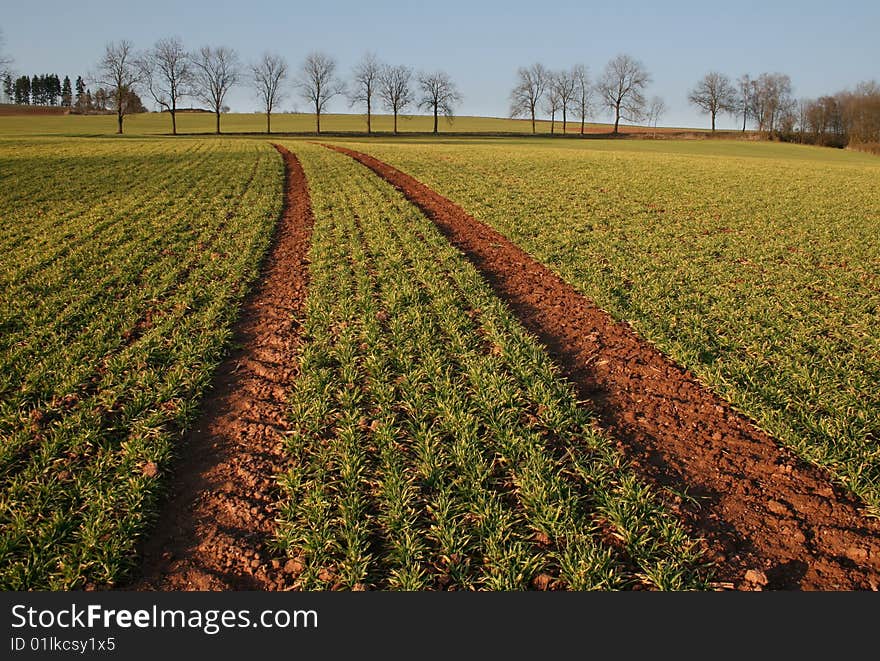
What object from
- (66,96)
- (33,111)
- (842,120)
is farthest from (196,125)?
(842,120)

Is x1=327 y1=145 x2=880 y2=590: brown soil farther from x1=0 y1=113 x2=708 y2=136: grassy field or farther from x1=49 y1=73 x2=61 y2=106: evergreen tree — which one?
x1=49 y1=73 x2=61 y2=106: evergreen tree

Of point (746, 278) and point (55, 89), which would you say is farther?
point (55, 89)

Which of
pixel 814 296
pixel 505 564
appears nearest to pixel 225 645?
pixel 505 564

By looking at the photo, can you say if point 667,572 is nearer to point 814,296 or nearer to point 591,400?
point 591,400

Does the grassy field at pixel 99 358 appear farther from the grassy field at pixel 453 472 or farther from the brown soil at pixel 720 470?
the brown soil at pixel 720 470

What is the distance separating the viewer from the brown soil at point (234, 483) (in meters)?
3.45

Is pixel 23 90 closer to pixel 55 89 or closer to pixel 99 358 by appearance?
pixel 55 89

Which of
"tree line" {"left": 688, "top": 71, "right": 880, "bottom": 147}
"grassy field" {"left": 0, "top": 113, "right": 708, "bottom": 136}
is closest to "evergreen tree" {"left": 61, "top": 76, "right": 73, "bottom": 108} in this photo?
"grassy field" {"left": 0, "top": 113, "right": 708, "bottom": 136}

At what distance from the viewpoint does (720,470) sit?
14.9ft

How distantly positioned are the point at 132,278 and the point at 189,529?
6.92 metres

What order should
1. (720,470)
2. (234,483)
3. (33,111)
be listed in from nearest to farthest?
(234,483)
(720,470)
(33,111)

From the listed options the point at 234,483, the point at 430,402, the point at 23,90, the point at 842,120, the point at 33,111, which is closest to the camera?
the point at 234,483

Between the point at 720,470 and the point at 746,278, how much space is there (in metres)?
6.85

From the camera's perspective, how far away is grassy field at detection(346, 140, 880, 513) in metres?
5.38
